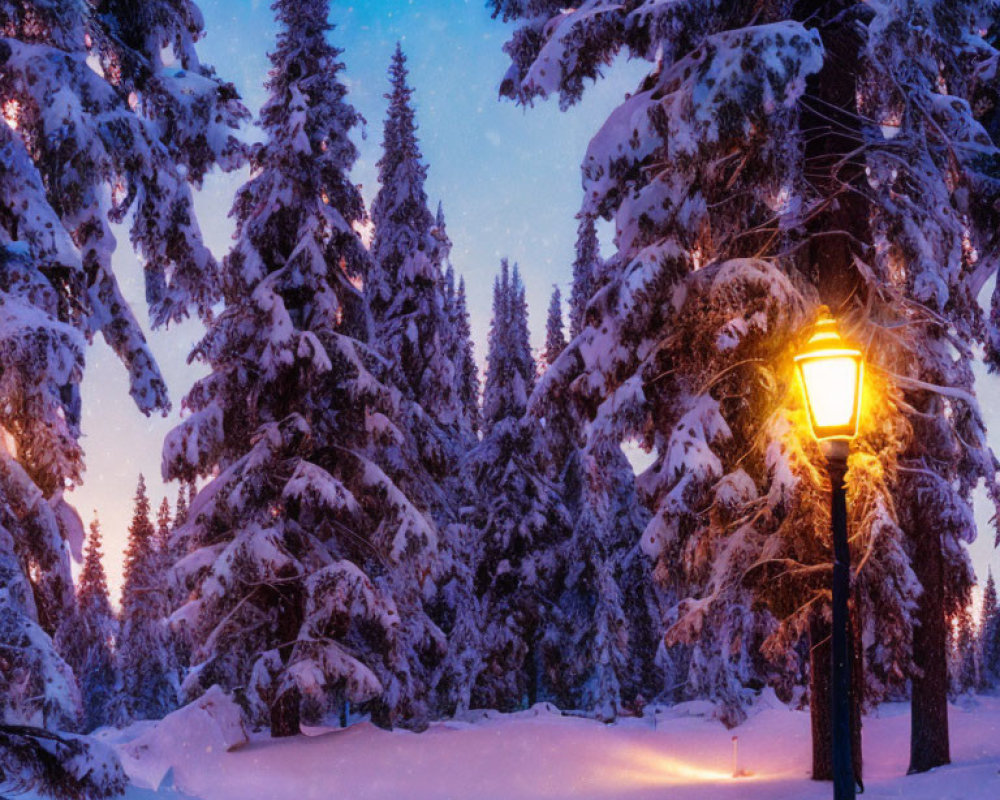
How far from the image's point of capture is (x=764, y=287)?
34.9 ft

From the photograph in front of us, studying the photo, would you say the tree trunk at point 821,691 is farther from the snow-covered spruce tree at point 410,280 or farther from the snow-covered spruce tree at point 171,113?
the snow-covered spruce tree at point 410,280

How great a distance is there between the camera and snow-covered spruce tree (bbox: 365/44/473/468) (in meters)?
25.1

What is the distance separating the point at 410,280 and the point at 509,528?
29.5ft

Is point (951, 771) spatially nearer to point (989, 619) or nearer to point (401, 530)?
point (401, 530)

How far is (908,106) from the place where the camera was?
10469 millimetres

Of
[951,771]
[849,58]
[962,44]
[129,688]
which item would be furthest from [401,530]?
[129,688]

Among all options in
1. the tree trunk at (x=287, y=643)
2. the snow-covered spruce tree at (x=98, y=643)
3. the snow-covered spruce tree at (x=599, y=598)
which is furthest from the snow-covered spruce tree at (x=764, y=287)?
the snow-covered spruce tree at (x=98, y=643)

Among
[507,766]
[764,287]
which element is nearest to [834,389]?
[764,287]

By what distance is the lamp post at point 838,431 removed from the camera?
6.05 metres

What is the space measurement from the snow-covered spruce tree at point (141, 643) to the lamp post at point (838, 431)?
4443cm

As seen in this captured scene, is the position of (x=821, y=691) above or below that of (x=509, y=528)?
below

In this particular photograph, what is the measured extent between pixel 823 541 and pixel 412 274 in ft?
55.6

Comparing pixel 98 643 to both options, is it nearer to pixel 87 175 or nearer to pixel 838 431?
pixel 87 175

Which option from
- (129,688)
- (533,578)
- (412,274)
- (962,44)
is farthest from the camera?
(129,688)
